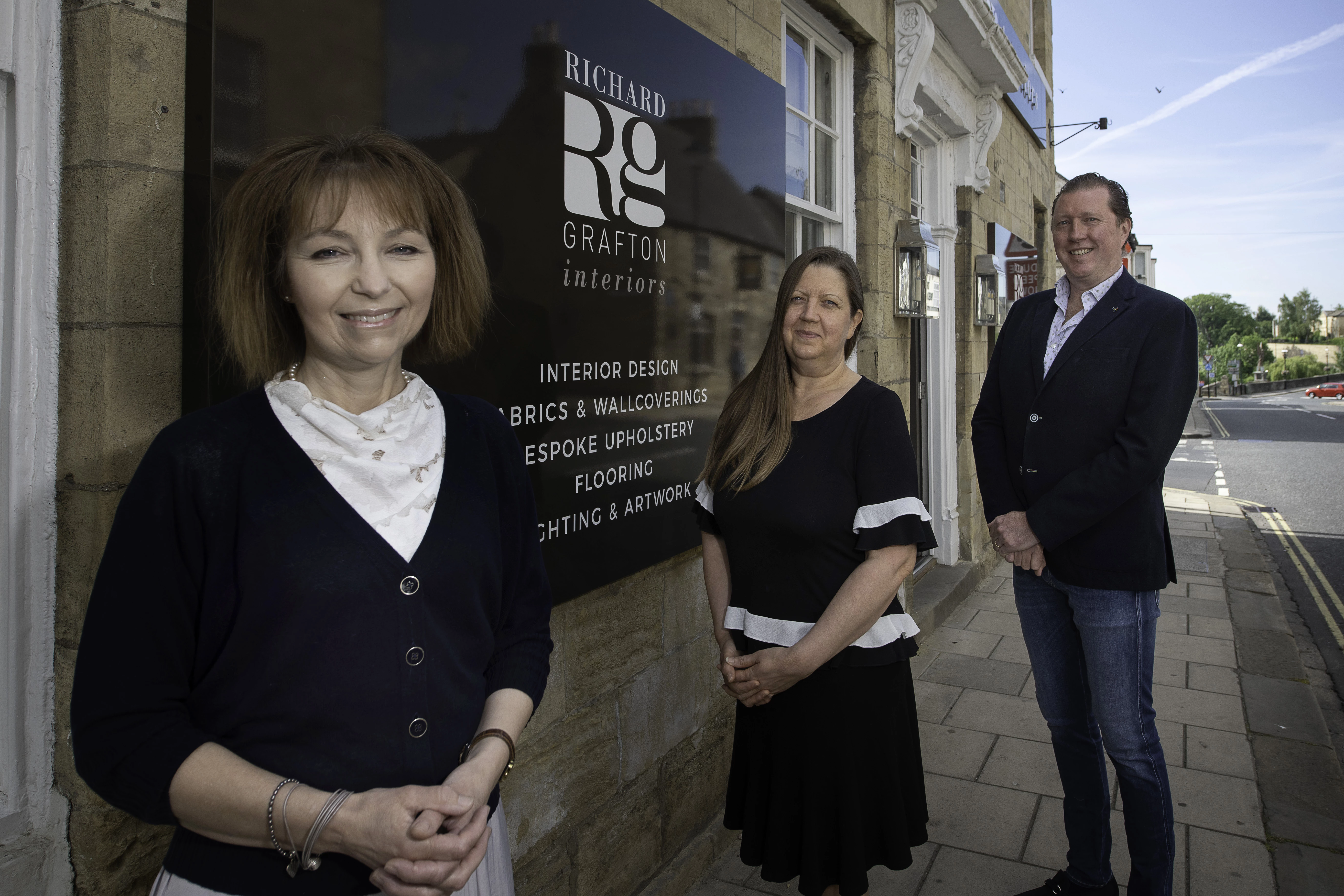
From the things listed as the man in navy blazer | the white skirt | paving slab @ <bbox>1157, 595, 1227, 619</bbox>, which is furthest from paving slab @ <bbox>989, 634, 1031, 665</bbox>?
the white skirt

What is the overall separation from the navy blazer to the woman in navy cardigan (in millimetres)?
1704

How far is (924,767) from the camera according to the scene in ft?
12.3

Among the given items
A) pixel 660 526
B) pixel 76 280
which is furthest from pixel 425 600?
pixel 660 526

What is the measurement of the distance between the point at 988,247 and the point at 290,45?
22.0 ft

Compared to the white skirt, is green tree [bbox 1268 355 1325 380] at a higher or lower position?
higher

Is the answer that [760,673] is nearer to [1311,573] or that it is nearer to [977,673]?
[977,673]

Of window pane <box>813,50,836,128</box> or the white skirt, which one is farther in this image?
window pane <box>813,50,836,128</box>

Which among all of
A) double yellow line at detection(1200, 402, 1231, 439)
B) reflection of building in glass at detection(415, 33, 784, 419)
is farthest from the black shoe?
double yellow line at detection(1200, 402, 1231, 439)

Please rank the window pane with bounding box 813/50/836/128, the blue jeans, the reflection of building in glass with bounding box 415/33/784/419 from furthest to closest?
the window pane with bounding box 813/50/836/128 → the blue jeans → the reflection of building in glass with bounding box 415/33/784/419

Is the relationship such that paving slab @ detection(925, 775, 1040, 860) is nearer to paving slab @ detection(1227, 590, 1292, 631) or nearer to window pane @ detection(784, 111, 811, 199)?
window pane @ detection(784, 111, 811, 199)

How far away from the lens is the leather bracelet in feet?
4.00

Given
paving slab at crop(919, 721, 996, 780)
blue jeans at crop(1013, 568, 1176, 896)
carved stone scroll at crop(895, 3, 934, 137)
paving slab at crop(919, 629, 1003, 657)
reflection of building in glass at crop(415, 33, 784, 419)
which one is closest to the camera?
reflection of building in glass at crop(415, 33, 784, 419)

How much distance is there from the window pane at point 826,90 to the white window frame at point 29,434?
3.60m

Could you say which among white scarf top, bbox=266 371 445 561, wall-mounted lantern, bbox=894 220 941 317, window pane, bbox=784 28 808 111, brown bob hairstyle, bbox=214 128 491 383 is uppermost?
window pane, bbox=784 28 808 111
